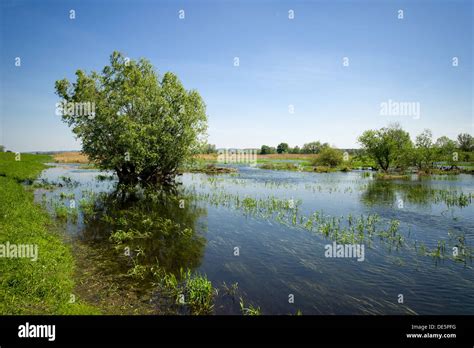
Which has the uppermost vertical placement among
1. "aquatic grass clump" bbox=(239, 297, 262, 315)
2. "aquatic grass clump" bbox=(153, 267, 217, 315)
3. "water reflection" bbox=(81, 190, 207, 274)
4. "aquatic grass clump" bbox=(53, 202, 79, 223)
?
"aquatic grass clump" bbox=(53, 202, 79, 223)

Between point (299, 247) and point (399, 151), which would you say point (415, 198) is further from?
point (399, 151)

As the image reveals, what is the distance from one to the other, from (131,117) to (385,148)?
61.3 metres

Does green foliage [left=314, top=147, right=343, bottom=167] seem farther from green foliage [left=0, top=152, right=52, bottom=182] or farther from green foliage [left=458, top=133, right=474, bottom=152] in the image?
green foliage [left=0, top=152, right=52, bottom=182]

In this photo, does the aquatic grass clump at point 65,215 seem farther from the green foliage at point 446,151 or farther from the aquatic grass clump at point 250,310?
the green foliage at point 446,151

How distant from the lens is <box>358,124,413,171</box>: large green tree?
247 ft

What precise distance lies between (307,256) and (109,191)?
102ft

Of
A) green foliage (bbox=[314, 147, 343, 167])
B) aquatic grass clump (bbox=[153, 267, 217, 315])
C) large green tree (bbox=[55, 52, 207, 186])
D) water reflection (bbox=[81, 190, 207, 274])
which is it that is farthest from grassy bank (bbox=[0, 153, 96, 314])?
green foliage (bbox=[314, 147, 343, 167])

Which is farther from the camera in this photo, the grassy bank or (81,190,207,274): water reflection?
(81,190,207,274): water reflection

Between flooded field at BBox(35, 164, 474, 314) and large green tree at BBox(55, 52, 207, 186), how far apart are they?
1018cm

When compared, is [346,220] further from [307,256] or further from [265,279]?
[265,279]

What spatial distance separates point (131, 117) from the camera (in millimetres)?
42500
